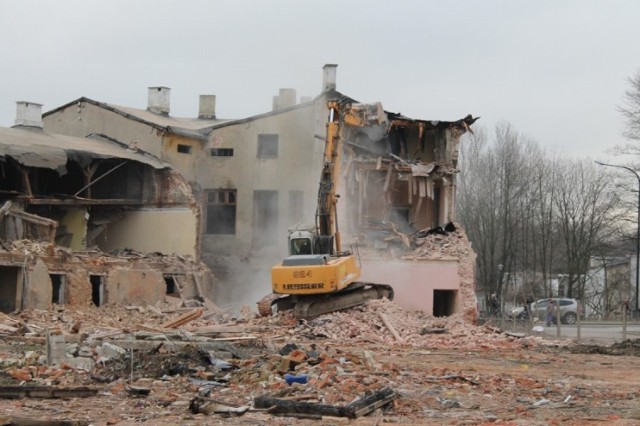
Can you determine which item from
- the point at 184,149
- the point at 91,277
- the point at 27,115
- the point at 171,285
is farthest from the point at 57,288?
the point at 184,149

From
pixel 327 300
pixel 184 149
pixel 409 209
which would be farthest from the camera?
pixel 184 149

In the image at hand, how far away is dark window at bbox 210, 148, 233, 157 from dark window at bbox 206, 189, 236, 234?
1587 millimetres

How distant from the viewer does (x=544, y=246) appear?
6091 centimetres

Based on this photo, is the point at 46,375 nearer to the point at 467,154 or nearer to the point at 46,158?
the point at 46,158

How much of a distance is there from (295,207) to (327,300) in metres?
17.5

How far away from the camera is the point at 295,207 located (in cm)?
4328

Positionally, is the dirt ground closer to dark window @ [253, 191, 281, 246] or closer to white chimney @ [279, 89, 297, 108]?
dark window @ [253, 191, 281, 246]

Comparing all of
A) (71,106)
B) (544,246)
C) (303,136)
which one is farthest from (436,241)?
(544,246)

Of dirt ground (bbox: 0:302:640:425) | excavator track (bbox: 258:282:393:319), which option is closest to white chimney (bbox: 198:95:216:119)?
excavator track (bbox: 258:282:393:319)

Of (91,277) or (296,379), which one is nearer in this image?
(296,379)

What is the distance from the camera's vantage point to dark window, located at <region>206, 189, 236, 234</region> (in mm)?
43906

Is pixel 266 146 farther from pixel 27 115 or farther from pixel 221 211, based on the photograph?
pixel 27 115

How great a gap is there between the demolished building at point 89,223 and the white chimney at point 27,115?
1.6 inches

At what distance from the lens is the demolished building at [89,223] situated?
29.6 metres
